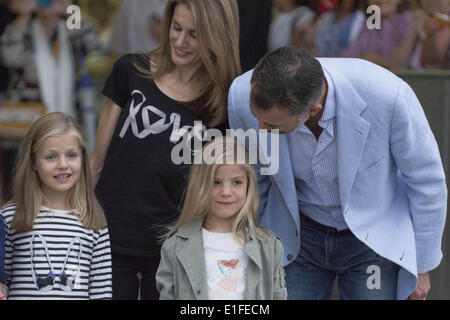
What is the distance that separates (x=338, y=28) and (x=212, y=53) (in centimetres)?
163

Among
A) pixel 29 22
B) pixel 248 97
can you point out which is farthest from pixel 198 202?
pixel 29 22

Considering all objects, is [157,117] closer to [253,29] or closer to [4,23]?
[253,29]

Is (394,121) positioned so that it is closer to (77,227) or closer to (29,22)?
(77,227)

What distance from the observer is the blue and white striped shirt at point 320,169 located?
2789 mm

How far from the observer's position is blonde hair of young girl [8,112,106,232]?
2.97 m

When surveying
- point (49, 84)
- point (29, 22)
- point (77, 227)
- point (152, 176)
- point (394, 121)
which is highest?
point (29, 22)

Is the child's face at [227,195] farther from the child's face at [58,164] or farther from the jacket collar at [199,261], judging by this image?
the child's face at [58,164]

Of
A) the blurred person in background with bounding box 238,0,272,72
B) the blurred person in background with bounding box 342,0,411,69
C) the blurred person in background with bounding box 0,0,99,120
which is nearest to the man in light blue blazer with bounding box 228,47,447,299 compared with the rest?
the blurred person in background with bounding box 238,0,272,72

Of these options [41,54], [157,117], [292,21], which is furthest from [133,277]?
[292,21]

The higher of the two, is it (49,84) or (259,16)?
(259,16)

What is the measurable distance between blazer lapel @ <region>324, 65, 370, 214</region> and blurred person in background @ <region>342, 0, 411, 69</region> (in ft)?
5.42

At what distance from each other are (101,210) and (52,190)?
20 cm

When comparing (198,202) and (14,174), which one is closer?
(198,202)
